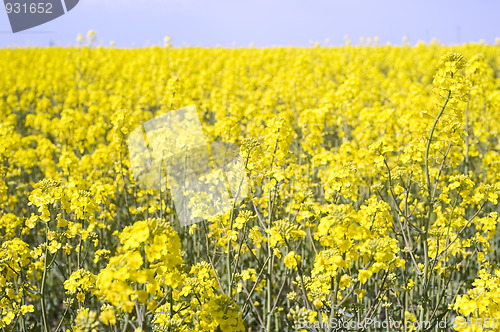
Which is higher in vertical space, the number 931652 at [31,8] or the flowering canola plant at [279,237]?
the number 931652 at [31,8]

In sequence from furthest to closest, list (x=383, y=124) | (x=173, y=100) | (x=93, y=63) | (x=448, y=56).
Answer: (x=93, y=63), (x=383, y=124), (x=173, y=100), (x=448, y=56)

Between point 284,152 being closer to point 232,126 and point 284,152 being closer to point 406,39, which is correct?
point 232,126

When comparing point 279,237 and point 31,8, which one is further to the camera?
point 31,8

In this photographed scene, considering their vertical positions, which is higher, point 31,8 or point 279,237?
point 31,8

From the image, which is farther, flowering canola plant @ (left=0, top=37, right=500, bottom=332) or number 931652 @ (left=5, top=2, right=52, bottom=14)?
number 931652 @ (left=5, top=2, right=52, bottom=14)

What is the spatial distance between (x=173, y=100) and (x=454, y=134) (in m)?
3.27

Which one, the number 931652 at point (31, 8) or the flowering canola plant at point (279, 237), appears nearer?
the flowering canola plant at point (279, 237)

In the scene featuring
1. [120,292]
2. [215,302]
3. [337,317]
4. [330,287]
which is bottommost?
[337,317]

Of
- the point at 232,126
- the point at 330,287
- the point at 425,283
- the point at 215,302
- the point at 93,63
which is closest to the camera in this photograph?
the point at 215,302

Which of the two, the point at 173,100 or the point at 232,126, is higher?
the point at 173,100

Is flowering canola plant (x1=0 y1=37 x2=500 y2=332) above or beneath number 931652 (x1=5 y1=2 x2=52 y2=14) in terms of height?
beneath

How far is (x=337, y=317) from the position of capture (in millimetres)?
3164

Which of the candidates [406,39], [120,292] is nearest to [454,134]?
[120,292]

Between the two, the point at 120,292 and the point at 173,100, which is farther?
the point at 173,100
